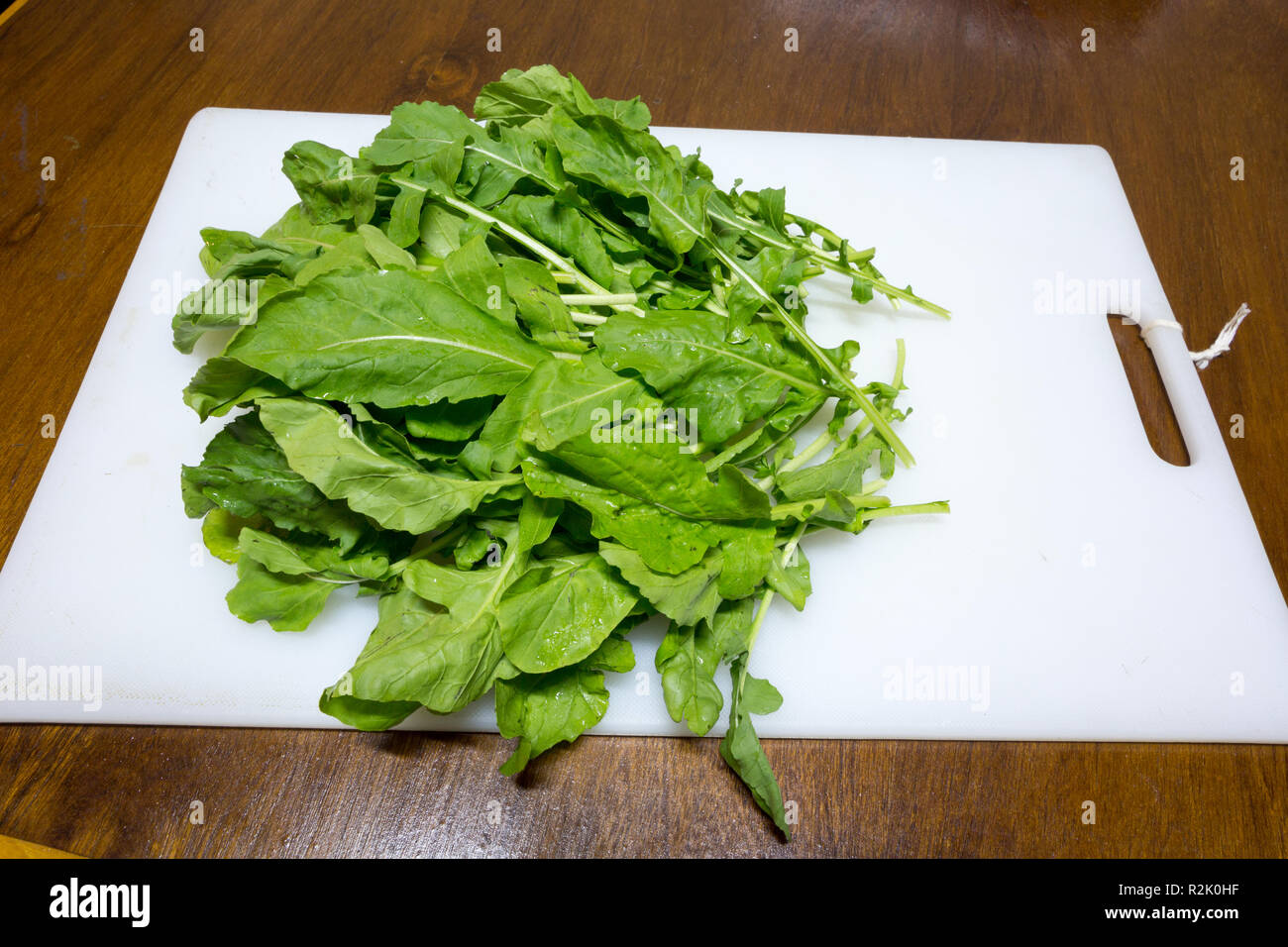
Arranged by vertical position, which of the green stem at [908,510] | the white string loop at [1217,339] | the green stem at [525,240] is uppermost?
the green stem at [525,240]

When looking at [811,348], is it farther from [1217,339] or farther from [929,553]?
[1217,339]

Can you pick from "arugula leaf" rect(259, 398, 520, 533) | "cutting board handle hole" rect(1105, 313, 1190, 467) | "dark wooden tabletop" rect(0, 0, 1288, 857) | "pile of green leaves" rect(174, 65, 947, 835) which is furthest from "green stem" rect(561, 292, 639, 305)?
"cutting board handle hole" rect(1105, 313, 1190, 467)

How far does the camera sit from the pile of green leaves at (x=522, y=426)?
→ 3.03ft

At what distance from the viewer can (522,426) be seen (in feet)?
3.10

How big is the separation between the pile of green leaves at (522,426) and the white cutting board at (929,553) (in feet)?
0.32

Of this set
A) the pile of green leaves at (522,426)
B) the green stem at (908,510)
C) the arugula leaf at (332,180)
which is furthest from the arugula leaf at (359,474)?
the green stem at (908,510)

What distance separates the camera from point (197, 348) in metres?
1.25

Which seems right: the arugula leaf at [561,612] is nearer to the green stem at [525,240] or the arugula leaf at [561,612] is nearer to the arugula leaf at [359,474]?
the arugula leaf at [359,474]

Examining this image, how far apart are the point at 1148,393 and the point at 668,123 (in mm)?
1000

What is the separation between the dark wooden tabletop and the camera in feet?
3.36

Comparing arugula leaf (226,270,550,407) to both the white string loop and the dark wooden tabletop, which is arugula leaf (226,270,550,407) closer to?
the dark wooden tabletop

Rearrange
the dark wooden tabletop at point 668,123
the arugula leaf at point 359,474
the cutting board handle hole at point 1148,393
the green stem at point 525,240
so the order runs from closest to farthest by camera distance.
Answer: the arugula leaf at point 359,474
the dark wooden tabletop at point 668,123
the green stem at point 525,240
the cutting board handle hole at point 1148,393

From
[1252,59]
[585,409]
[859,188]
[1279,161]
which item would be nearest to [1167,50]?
[1252,59]

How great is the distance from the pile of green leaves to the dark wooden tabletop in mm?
127
